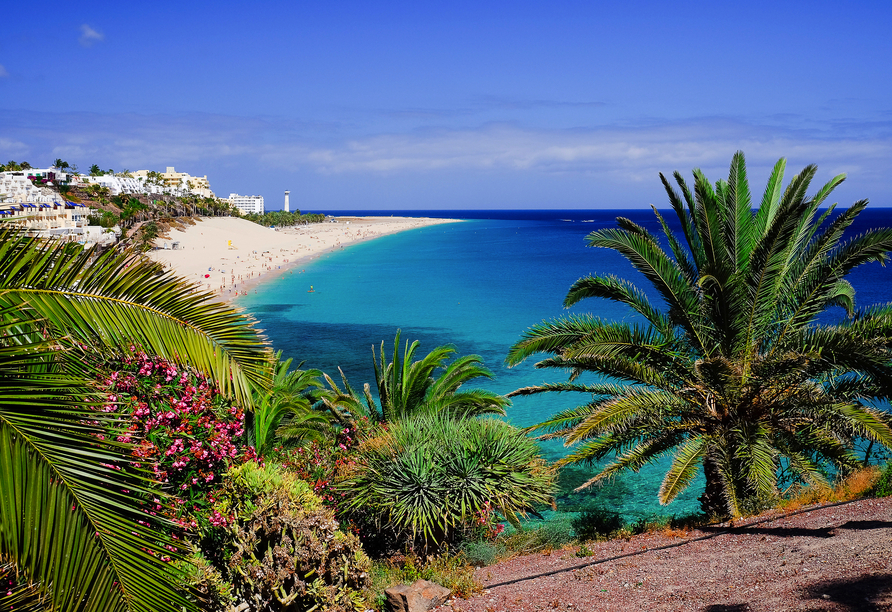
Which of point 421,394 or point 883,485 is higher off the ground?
point 421,394

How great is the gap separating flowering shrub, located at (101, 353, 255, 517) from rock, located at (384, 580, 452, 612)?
2.25 metres

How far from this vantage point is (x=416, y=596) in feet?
22.4

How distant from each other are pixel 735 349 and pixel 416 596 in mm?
5348

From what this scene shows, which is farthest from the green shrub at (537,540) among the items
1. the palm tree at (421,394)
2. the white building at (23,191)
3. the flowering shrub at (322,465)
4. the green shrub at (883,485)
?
the white building at (23,191)

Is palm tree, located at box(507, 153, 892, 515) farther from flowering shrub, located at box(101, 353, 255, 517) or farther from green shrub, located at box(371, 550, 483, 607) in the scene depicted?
flowering shrub, located at box(101, 353, 255, 517)

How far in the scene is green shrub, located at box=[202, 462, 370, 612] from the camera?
6.02 meters

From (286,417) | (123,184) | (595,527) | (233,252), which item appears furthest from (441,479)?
(123,184)

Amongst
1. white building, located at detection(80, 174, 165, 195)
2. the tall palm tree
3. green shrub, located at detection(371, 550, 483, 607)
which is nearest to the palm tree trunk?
green shrub, located at detection(371, 550, 483, 607)

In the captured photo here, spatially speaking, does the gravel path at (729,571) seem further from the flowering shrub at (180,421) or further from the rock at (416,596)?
the flowering shrub at (180,421)

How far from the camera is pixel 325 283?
5997cm

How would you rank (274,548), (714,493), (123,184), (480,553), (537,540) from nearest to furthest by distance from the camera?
(274,548) < (480,553) < (714,493) < (537,540) < (123,184)

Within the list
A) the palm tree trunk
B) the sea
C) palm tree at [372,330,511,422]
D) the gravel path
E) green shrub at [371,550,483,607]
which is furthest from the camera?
the sea

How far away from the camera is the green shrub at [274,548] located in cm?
602

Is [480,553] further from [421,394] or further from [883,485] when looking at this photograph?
[883,485]
